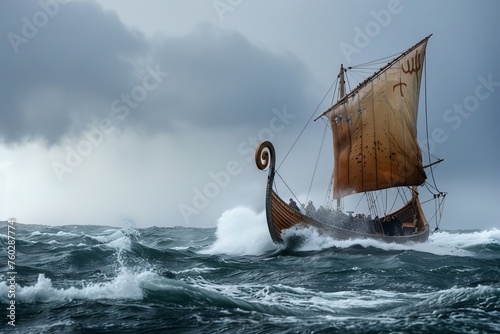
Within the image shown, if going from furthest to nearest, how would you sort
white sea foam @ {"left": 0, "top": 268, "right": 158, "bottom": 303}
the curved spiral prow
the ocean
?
the curved spiral prow < white sea foam @ {"left": 0, "top": 268, "right": 158, "bottom": 303} < the ocean

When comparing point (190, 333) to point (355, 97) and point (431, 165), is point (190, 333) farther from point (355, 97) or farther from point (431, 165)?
point (431, 165)

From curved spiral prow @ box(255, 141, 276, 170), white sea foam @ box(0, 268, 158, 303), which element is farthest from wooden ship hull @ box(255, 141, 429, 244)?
white sea foam @ box(0, 268, 158, 303)

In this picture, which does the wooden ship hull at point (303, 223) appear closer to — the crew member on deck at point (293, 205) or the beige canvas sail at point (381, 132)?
the crew member on deck at point (293, 205)

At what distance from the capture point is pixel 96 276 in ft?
40.5

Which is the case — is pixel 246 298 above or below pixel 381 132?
below

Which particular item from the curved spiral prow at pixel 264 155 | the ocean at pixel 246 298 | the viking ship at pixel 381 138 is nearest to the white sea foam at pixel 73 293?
the ocean at pixel 246 298

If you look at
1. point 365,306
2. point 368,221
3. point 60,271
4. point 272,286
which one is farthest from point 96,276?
point 368,221

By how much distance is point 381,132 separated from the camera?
3072 centimetres

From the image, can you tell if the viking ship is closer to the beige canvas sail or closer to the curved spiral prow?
the beige canvas sail

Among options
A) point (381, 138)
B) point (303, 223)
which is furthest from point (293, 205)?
point (381, 138)

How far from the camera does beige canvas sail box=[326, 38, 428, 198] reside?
30.7 m

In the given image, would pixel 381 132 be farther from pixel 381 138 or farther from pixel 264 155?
pixel 264 155

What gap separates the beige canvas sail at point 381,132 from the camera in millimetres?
30734

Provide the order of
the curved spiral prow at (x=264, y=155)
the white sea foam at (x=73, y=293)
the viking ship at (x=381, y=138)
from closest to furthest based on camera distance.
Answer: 1. the white sea foam at (x=73, y=293)
2. the curved spiral prow at (x=264, y=155)
3. the viking ship at (x=381, y=138)
